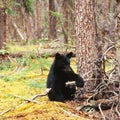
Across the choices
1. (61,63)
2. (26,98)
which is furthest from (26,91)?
(61,63)

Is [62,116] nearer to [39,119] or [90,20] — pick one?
[39,119]

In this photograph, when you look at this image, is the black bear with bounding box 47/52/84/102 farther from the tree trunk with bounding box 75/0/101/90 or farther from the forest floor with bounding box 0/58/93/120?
the tree trunk with bounding box 75/0/101/90

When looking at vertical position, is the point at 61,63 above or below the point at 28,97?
above

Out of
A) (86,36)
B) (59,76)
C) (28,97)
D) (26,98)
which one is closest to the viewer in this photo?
(59,76)

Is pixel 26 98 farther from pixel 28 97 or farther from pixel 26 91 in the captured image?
pixel 26 91

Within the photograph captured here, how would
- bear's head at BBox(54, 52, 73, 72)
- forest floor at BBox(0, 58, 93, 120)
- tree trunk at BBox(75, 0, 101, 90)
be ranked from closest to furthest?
forest floor at BBox(0, 58, 93, 120) < bear's head at BBox(54, 52, 73, 72) < tree trunk at BBox(75, 0, 101, 90)

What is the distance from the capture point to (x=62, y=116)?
6.26 m

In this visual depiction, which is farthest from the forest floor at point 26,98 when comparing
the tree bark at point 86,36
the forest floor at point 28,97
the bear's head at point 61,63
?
the tree bark at point 86,36

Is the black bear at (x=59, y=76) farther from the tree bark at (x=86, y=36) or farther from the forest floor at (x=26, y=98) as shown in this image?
the tree bark at (x=86, y=36)

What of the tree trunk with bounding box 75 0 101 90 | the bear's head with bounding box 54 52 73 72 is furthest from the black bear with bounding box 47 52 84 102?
the tree trunk with bounding box 75 0 101 90

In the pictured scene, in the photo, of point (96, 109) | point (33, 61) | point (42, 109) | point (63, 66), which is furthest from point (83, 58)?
point (33, 61)

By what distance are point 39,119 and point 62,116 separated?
1.47 ft

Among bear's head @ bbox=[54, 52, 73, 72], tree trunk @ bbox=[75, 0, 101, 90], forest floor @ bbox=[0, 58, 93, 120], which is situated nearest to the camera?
forest floor @ bbox=[0, 58, 93, 120]

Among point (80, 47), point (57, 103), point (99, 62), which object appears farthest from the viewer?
point (80, 47)
